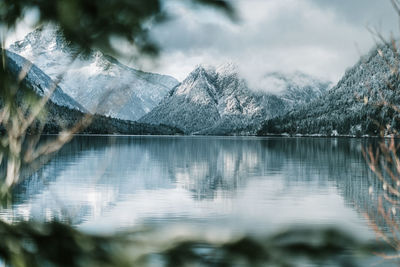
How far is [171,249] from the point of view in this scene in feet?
5.86

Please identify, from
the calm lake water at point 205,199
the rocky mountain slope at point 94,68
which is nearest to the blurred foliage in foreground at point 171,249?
the rocky mountain slope at point 94,68

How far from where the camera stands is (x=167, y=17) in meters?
1.93

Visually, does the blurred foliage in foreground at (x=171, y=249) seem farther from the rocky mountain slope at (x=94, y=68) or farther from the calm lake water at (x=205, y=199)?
the calm lake water at (x=205, y=199)

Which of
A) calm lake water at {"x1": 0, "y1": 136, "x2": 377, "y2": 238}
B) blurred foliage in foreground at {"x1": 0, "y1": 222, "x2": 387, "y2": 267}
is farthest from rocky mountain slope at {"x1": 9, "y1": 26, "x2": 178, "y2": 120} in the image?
calm lake water at {"x1": 0, "y1": 136, "x2": 377, "y2": 238}

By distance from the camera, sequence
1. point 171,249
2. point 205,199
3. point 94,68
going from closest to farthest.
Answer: point 171,249 → point 94,68 → point 205,199

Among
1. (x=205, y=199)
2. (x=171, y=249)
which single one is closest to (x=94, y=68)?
(x=171, y=249)

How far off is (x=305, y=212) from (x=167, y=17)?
2162 centimetres

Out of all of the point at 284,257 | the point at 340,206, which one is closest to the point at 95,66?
the point at 284,257

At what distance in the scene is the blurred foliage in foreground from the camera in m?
1.67

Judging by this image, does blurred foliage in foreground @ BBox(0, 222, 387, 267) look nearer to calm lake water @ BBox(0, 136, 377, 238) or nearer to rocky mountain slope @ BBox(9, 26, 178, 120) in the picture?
rocky mountain slope @ BBox(9, 26, 178, 120)

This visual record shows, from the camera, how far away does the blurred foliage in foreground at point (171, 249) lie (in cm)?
167

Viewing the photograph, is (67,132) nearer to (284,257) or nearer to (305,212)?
(284,257)

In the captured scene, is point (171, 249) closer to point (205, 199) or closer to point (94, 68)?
point (94, 68)

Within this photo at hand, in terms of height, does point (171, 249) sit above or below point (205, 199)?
above
